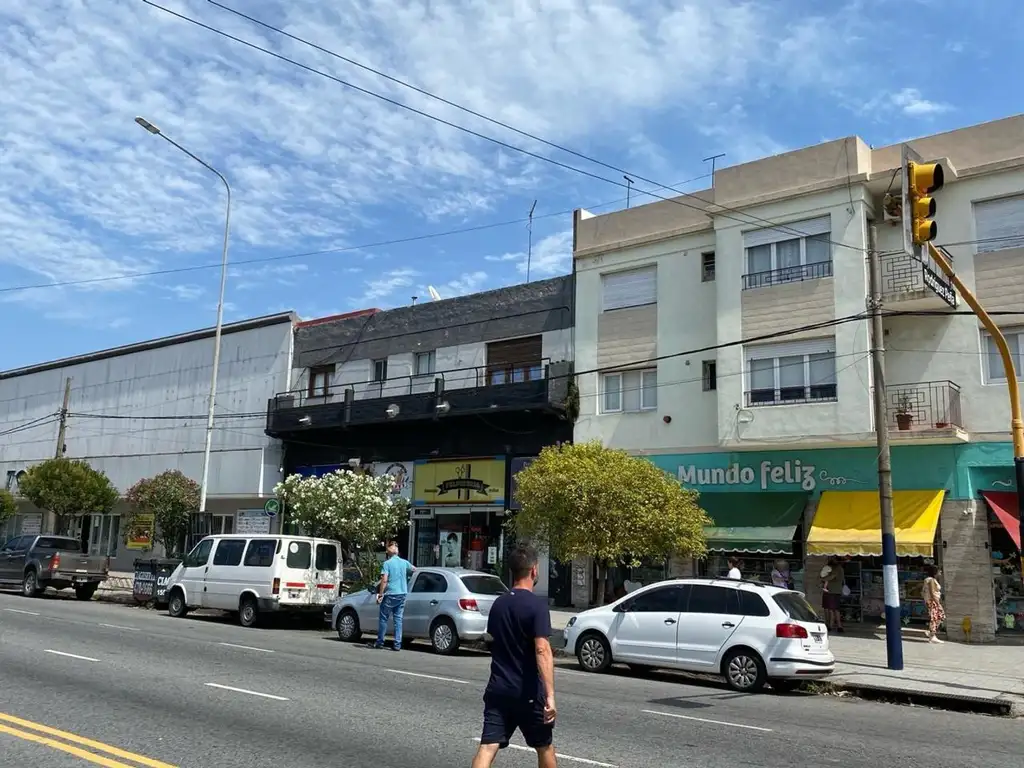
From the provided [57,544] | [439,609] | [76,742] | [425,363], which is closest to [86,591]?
[57,544]

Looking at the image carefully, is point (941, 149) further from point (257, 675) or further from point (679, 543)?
point (257, 675)

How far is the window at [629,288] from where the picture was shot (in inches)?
965

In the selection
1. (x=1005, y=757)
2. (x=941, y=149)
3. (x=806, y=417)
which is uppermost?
(x=941, y=149)

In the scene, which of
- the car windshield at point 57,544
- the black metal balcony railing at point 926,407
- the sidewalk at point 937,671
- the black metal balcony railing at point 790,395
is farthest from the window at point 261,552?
the black metal balcony railing at point 926,407

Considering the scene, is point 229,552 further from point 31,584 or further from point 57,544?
point 57,544

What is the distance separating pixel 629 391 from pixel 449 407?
552 cm

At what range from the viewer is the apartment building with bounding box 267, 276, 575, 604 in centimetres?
2577

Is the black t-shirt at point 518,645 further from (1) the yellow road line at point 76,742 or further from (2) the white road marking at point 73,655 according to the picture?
(2) the white road marking at point 73,655

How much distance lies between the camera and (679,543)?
18.0 metres

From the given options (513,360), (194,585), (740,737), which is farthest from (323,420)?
(740,737)

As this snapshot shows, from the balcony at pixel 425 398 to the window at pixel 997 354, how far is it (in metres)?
10.4

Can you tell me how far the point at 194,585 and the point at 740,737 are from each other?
15.4 m

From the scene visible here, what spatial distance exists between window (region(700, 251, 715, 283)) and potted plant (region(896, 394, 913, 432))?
18.7 ft

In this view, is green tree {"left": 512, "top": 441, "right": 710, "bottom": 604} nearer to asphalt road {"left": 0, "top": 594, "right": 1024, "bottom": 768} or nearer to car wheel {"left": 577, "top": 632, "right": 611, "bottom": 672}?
car wheel {"left": 577, "top": 632, "right": 611, "bottom": 672}
